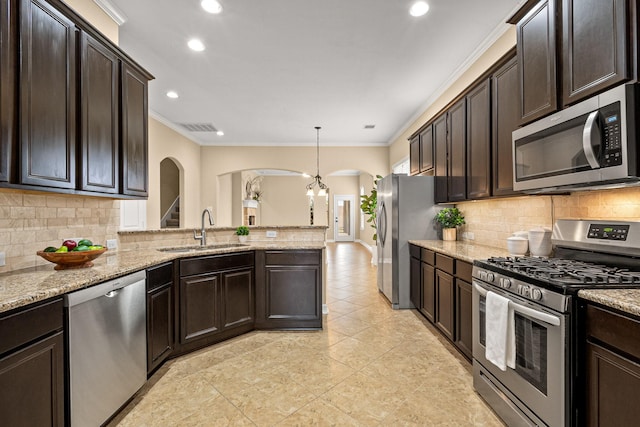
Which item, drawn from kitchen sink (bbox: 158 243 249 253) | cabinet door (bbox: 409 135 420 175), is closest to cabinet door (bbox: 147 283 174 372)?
kitchen sink (bbox: 158 243 249 253)

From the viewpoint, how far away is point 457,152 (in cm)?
338

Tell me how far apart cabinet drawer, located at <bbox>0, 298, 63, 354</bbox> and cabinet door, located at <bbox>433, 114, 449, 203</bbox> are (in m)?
3.65

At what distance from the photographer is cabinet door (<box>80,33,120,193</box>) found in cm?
214

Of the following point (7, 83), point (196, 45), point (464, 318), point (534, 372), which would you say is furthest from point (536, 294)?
point (196, 45)

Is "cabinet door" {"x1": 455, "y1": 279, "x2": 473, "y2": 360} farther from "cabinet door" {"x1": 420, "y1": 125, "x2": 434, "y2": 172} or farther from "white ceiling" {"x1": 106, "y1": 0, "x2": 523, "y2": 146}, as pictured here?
"white ceiling" {"x1": 106, "y1": 0, "x2": 523, "y2": 146}

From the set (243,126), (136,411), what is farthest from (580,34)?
(243,126)

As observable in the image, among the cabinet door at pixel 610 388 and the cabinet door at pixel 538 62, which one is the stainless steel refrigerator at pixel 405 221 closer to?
the cabinet door at pixel 538 62

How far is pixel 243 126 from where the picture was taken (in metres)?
6.07

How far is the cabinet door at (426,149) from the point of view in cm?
416

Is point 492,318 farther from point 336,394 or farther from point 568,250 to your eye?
point 336,394

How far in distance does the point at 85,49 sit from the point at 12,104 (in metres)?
0.76

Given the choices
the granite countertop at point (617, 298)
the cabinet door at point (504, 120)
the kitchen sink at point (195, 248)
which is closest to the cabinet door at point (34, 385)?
the kitchen sink at point (195, 248)

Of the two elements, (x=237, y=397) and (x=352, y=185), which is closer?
(x=237, y=397)

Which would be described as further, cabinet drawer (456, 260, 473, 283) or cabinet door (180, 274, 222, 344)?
cabinet door (180, 274, 222, 344)
